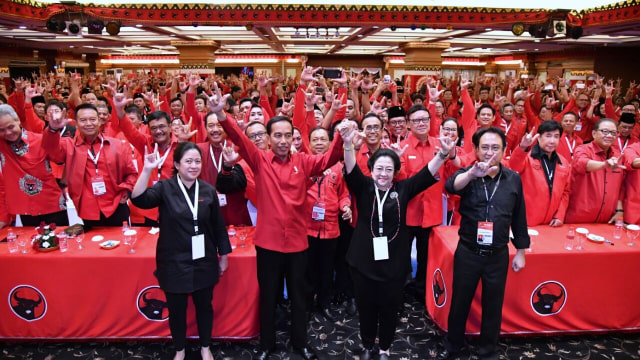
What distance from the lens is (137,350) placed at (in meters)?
2.78

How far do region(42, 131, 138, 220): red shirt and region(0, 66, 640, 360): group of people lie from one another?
10 mm

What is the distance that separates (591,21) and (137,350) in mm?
9163

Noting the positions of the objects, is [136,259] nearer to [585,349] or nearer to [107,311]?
[107,311]

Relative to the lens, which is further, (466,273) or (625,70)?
(625,70)

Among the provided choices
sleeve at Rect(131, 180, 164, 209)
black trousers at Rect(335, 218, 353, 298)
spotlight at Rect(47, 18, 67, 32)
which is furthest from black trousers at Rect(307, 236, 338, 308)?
spotlight at Rect(47, 18, 67, 32)

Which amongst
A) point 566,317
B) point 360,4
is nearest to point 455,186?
point 566,317

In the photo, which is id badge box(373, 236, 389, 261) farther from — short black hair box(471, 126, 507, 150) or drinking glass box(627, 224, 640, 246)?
drinking glass box(627, 224, 640, 246)

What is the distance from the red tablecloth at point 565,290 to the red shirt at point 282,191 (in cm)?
108

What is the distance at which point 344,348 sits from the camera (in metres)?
2.86

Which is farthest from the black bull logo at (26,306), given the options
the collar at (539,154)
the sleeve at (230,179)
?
the collar at (539,154)

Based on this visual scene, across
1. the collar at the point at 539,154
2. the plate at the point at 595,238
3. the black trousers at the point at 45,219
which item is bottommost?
the plate at the point at 595,238

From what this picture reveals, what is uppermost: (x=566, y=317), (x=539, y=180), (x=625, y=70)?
(x=625, y=70)

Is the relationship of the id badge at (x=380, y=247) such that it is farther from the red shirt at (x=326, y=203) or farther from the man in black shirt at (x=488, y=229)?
the red shirt at (x=326, y=203)

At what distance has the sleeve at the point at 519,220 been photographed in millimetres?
2432
